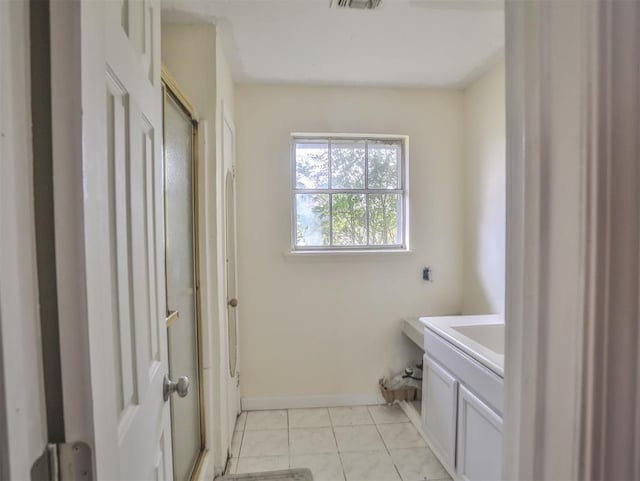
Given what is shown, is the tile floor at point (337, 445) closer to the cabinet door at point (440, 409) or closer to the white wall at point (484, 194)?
the cabinet door at point (440, 409)

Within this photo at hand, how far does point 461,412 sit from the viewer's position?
172 centimetres

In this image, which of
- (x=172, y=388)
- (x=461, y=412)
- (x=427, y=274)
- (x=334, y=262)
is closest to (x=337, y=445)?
(x=461, y=412)

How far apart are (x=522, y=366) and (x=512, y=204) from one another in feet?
0.79

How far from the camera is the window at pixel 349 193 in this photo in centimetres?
267

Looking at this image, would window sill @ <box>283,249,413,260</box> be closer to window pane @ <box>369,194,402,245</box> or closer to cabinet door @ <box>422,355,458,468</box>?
window pane @ <box>369,194,402,245</box>

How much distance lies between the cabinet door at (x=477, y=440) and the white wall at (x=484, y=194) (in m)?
0.86

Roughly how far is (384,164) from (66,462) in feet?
8.52

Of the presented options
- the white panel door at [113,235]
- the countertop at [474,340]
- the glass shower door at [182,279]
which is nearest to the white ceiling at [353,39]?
the glass shower door at [182,279]

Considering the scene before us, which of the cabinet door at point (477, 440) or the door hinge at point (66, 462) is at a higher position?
the door hinge at point (66, 462)

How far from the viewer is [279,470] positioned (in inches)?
77.1

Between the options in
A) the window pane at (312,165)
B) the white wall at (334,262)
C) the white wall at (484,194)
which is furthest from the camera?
the window pane at (312,165)

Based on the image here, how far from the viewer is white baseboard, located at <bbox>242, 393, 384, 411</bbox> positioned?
2617 millimetres

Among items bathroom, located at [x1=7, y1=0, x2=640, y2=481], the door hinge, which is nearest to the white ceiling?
bathroom, located at [x1=7, y1=0, x2=640, y2=481]

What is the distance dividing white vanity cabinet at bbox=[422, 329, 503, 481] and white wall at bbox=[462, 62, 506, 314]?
672 mm
